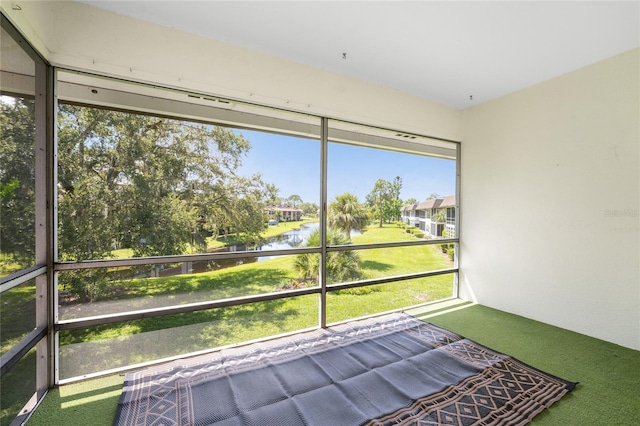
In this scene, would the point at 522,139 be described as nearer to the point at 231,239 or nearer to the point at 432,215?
the point at 432,215

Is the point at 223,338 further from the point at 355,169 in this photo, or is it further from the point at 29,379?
the point at 355,169

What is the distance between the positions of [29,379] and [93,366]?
435 millimetres

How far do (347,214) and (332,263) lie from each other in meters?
0.64

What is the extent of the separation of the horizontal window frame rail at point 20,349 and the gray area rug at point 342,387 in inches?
26.6

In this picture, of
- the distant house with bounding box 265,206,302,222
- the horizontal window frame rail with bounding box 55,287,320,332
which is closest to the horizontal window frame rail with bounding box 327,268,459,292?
the horizontal window frame rail with bounding box 55,287,320,332

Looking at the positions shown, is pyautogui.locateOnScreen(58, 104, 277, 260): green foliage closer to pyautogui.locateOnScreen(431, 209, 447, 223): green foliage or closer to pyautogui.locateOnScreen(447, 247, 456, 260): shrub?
pyautogui.locateOnScreen(431, 209, 447, 223): green foliage

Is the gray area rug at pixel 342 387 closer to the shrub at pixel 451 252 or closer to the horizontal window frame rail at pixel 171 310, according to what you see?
the horizontal window frame rail at pixel 171 310

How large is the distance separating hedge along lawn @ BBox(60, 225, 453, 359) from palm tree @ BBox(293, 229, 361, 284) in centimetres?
12

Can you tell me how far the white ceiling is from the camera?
86.4 inches

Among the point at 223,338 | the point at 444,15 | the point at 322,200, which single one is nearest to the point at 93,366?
the point at 223,338

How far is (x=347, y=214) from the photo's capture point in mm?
3543

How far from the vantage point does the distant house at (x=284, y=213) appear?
3031 millimetres

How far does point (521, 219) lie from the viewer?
362 centimetres

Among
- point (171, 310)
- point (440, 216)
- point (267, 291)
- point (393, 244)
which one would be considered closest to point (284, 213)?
point (267, 291)
